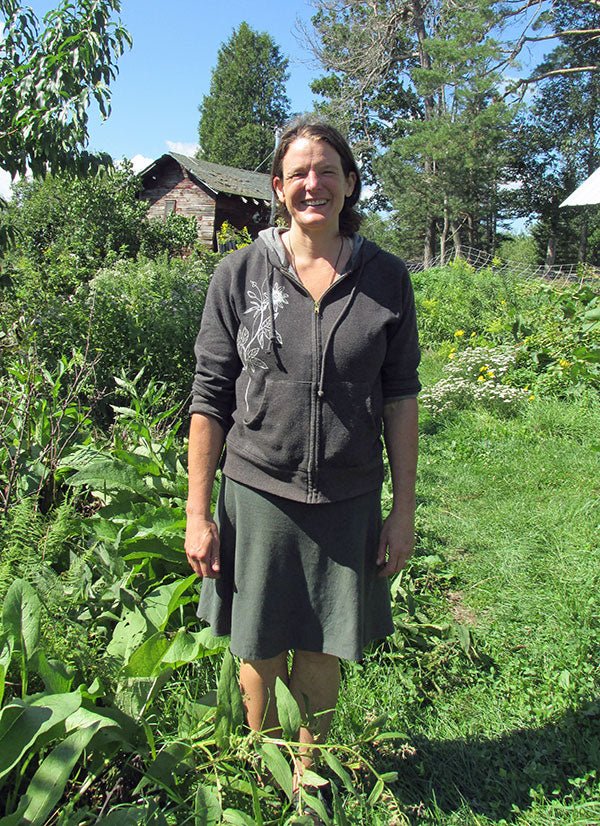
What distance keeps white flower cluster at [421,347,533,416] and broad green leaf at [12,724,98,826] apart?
5.04 m

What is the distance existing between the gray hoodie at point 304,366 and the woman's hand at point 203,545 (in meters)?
0.17

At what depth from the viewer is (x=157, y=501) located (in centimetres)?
289

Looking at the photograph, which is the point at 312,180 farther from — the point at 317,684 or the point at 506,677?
the point at 506,677

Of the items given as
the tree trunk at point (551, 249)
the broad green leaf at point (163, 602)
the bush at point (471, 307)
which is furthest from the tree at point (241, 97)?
the broad green leaf at point (163, 602)

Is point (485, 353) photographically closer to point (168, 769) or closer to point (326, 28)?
point (168, 769)

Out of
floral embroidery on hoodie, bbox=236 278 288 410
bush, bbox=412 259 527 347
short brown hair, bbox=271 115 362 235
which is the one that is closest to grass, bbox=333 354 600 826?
floral embroidery on hoodie, bbox=236 278 288 410

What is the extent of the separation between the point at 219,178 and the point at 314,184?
28050 mm

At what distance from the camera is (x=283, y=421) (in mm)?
1678

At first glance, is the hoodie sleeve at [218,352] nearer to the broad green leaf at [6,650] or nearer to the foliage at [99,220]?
the broad green leaf at [6,650]

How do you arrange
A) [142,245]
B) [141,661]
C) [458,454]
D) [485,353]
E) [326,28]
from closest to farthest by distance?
[141,661] < [458,454] < [485,353] < [142,245] < [326,28]

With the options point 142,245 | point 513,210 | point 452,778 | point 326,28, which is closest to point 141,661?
point 452,778

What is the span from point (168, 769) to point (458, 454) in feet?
12.8

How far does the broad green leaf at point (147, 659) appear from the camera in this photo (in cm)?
188

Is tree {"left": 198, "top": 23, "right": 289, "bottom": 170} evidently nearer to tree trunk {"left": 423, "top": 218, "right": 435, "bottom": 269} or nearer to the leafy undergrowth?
tree trunk {"left": 423, "top": 218, "right": 435, "bottom": 269}
